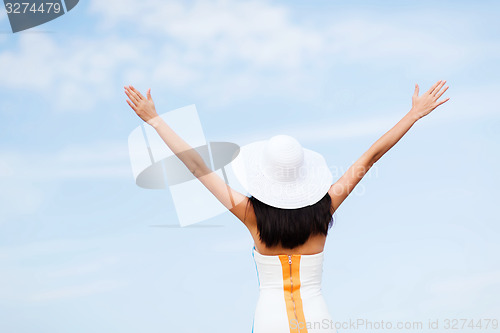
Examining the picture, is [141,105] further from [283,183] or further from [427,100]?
[427,100]

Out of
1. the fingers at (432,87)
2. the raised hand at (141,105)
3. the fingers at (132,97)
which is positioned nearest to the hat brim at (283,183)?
the raised hand at (141,105)

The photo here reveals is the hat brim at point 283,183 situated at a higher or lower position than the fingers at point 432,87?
lower

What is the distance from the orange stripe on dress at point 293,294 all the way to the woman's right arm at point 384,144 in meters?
0.62

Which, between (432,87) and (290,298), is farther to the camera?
(432,87)

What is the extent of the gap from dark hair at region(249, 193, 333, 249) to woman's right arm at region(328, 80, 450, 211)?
0.99 feet

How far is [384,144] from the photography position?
4.61 m

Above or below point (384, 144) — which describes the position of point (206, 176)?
above

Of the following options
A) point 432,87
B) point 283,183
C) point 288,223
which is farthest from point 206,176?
point 432,87

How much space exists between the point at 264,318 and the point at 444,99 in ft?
8.56

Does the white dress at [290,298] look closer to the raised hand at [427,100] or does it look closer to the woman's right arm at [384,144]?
the woman's right arm at [384,144]

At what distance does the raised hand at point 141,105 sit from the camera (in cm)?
432

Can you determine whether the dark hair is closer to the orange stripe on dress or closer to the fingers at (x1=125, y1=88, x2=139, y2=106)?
the orange stripe on dress

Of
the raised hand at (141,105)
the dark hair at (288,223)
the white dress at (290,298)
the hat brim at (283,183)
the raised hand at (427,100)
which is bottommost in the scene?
the white dress at (290,298)

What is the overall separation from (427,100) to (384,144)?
729 millimetres
